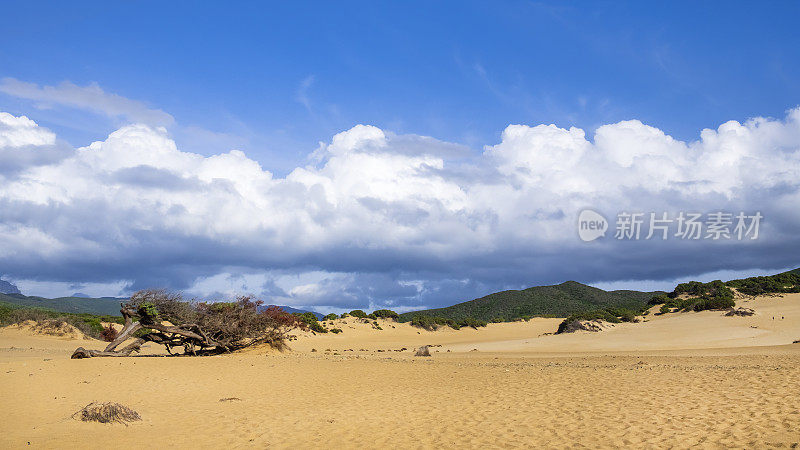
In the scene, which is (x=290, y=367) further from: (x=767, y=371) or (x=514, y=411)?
(x=767, y=371)

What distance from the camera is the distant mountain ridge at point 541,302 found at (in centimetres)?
8506

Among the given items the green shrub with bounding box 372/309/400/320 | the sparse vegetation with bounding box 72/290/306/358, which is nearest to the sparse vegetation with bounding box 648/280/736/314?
the green shrub with bounding box 372/309/400/320

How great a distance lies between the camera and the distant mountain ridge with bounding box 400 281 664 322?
85062mm

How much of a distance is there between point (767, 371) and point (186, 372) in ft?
74.5

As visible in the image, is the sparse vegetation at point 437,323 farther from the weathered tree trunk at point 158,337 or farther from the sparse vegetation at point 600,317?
the weathered tree trunk at point 158,337

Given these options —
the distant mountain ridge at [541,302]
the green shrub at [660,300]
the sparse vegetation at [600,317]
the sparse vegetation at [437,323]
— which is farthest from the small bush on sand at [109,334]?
the green shrub at [660,300]

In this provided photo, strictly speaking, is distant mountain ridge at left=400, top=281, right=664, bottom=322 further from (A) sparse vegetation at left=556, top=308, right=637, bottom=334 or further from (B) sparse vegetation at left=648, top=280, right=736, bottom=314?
(A) sparse vegetation at left=556, top=308, right=637, bottom=334

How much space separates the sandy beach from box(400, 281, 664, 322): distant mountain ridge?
192ft

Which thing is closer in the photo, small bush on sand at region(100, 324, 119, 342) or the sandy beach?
the sandy beach

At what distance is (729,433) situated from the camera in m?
9.86

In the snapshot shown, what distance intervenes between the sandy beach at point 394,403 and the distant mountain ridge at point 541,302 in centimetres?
5851

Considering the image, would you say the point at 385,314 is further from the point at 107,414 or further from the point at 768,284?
the point at 107,414

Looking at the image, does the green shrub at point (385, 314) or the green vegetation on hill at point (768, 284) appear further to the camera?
the green shrub at point (385, 314)

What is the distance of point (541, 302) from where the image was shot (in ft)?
298
